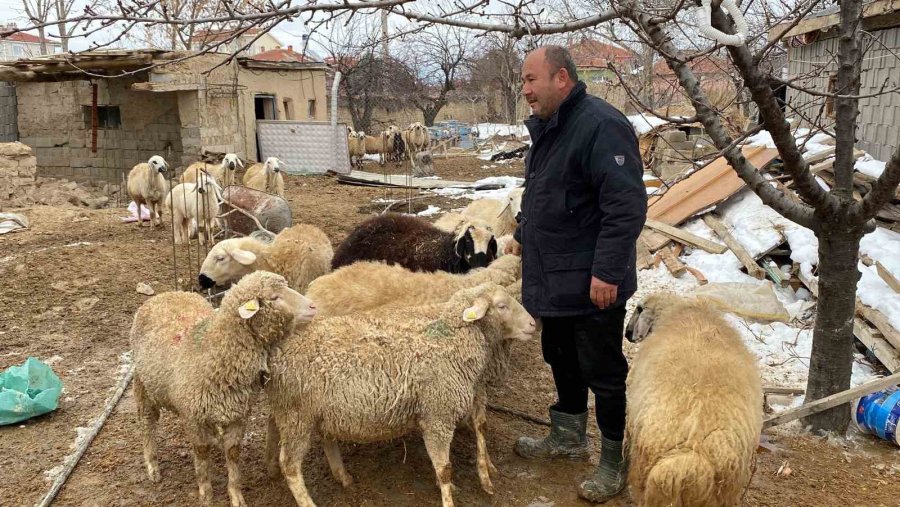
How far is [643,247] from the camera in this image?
857 cm

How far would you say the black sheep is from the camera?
228 inches

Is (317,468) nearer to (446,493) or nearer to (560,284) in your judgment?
(446,493)

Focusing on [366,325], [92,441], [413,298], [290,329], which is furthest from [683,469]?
[92,441]

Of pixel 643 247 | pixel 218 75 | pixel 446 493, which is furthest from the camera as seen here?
pixel 218 75

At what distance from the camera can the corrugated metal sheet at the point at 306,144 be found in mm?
18297

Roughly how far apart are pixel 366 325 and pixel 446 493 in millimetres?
983

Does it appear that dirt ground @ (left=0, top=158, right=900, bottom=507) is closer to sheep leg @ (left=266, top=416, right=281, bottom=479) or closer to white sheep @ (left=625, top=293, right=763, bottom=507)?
sheep leg @ (left=266, top=416, right=281, bottom=479)

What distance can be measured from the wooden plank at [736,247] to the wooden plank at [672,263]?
0.62 m

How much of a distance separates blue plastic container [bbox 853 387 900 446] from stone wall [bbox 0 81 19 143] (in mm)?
20171

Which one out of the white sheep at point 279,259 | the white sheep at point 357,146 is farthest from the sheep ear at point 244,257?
the white sheep at point 357,146

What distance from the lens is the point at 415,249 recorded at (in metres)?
5.92

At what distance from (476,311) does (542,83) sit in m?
1.28

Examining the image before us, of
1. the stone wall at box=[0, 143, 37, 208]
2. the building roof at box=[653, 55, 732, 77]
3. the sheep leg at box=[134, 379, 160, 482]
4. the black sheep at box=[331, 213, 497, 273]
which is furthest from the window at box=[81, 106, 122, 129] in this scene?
the sheep leg at box=[134, 379, 160, 482]

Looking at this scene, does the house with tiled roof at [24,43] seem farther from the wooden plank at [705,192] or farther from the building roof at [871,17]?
the wooden plank at [705,192]
